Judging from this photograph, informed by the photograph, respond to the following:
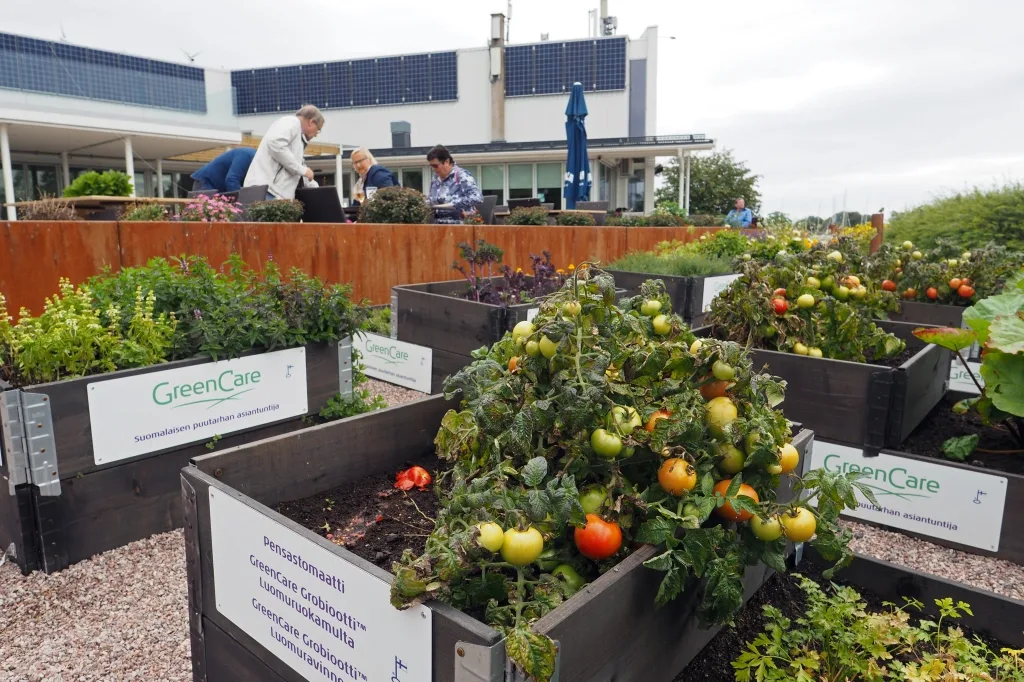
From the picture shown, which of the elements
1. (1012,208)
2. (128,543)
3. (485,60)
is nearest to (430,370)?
(128,543)

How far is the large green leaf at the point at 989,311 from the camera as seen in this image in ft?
9.95

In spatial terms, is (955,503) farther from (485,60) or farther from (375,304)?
(485,60)

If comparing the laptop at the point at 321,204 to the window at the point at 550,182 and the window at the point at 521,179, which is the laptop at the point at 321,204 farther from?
the window at the point at 521,179

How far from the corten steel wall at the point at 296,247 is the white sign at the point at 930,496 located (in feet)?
8.95


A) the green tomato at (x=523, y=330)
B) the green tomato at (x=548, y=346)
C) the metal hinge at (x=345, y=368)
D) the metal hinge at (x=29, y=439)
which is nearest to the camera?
the green tomato at (x=548, y=346)

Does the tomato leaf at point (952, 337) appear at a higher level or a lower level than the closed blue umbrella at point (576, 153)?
lower

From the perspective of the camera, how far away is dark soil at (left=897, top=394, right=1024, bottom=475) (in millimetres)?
3260

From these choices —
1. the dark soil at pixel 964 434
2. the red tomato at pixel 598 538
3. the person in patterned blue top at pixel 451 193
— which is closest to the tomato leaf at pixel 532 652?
the red tomato at pixel 598 538

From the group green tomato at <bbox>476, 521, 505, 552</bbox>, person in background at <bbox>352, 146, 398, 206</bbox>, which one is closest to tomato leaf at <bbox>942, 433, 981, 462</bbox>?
green tomato at <bbox>476, 521, 505, 552</bbox>

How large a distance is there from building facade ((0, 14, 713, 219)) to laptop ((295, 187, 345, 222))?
57.7 ft

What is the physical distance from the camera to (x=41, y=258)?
3.99m

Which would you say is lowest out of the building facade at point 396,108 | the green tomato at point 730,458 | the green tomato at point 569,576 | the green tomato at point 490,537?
the green tomato at point 569,576

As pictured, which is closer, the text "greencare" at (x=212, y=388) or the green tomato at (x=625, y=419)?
the green tomato at (x=625, y=419)

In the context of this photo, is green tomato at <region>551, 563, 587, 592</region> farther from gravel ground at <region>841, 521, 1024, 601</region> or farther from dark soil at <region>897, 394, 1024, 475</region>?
dark soil at <region>897, 394, 1024, 475</region>
